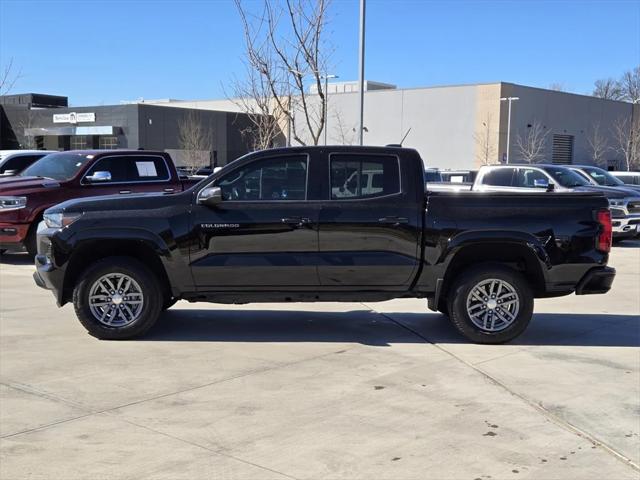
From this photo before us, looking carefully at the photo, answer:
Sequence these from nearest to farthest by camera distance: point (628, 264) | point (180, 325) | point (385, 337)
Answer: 1. point (385, 337)
2. point (180, 325)
3. point (628, 264)

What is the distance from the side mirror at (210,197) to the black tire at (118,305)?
959 millimetres

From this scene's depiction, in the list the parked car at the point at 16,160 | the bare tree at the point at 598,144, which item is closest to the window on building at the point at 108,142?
the parked car at the point at 16,160

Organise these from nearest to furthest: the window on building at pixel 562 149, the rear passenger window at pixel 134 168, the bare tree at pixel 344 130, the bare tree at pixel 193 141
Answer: the rear passenger window at pixel 134 168 < the bare tree at pixel 193 141 < the bare tree at pixel 344 130 < the window on building at pixel 562 149

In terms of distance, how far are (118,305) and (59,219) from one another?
3.50 feet

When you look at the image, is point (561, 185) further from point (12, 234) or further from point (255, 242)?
point (12, 234)

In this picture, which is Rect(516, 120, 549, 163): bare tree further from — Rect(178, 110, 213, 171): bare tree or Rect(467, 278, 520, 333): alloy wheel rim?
Rect(467, 278, 520, 333): alloy wheel rim

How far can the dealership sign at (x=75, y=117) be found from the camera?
Result: 59.2 m

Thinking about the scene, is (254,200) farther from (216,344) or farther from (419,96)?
(419,96)

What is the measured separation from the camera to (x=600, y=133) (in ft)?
227

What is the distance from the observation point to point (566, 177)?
16.6 metres

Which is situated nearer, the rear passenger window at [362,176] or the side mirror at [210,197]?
the side mirror at [210,197]

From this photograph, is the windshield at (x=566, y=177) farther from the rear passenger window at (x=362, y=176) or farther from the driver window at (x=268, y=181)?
the driver window at (x=268, y=181)

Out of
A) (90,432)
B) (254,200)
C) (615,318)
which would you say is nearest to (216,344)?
(254,200)

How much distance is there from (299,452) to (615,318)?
5748mm
